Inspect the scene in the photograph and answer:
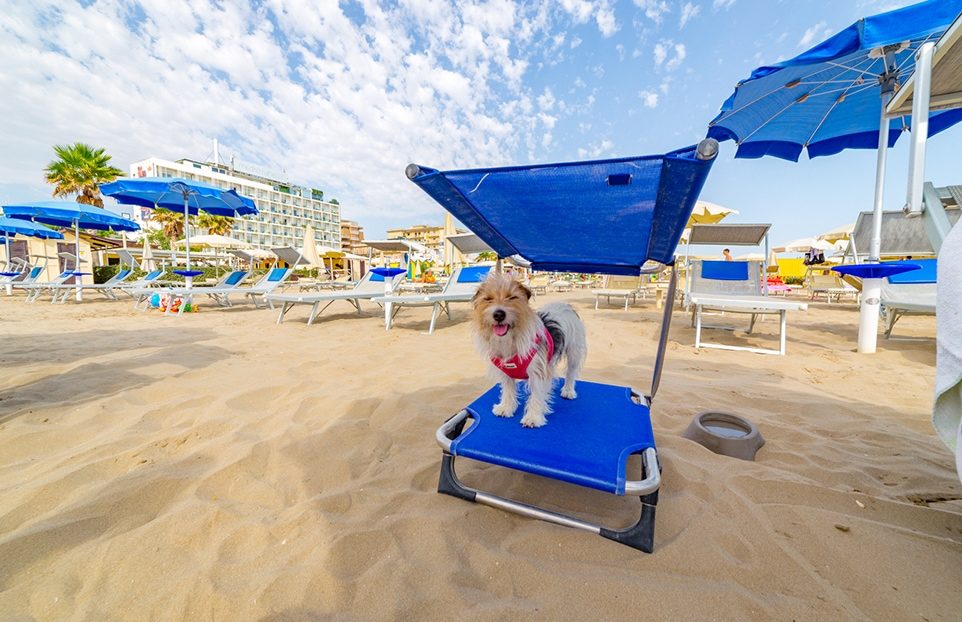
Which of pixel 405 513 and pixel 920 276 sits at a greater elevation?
pixel 920 276

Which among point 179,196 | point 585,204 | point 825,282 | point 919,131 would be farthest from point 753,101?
point 179,196

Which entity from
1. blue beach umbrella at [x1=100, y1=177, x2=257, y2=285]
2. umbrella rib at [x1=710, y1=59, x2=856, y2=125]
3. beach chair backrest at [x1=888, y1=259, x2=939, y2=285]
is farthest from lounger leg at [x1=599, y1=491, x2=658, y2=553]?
blue beach umbrella at [x1=100, y1=177, x2=257, y2=285]

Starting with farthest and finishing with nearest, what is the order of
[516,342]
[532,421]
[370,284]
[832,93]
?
1. [370,284]
2. [832,93]
3. [516,342]
4. [532,421]

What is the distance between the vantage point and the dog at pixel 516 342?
225cm

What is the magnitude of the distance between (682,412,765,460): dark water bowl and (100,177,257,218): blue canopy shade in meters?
12.0

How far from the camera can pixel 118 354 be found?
4453mm

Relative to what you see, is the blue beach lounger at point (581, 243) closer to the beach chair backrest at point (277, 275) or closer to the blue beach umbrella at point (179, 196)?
the beach chair backrest at point (277, 275)

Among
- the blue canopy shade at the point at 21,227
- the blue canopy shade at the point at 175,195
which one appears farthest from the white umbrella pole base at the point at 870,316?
the blue canopy shade at the point at 21,227

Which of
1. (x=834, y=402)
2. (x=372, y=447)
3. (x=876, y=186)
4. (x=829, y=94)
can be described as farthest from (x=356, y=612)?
(x=829, y=94)

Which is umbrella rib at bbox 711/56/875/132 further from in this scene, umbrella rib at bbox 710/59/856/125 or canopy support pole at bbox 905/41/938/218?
canopy support pole at bbox 905/41/938/218

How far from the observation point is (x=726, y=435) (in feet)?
7.83

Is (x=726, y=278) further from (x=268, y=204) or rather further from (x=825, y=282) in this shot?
(x=268, y=204)

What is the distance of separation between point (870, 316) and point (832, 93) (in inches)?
155

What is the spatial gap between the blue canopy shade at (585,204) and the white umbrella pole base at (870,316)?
4.37m
